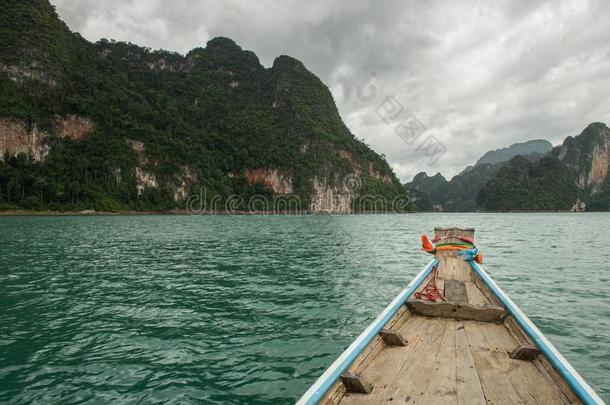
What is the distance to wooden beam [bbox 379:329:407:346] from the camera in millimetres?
4926

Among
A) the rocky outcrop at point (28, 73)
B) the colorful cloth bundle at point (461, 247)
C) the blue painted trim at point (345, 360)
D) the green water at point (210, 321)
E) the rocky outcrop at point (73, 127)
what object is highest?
the rocky outcrop at point (28, 73)

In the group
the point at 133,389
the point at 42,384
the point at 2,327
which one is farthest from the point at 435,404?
the point at 2,327

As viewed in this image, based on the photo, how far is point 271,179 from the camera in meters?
164

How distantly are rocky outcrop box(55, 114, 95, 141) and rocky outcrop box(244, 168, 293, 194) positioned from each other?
6542 centimetres

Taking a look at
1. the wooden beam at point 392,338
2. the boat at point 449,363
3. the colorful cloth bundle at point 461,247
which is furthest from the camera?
the colorful cloth bundle at point 461,247

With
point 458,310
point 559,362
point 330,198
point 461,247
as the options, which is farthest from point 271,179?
point 559,362

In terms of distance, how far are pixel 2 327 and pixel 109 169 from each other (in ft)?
410

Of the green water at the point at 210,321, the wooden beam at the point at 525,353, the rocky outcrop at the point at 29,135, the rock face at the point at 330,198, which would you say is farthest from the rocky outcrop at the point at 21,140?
the wooden beam at the point at 525,353

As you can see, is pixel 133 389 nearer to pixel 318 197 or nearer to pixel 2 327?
pixel 2 327

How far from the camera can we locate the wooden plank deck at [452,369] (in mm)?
3582

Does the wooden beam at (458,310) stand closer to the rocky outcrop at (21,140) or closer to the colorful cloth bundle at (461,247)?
the colorful cloth bundle at (461,247)

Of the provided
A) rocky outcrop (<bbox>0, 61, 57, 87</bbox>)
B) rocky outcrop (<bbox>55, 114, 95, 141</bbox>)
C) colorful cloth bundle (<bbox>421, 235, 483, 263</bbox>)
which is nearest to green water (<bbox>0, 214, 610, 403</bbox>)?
colorful cloth bundle (<bbox>421, 235, 483, 263</bbox>)

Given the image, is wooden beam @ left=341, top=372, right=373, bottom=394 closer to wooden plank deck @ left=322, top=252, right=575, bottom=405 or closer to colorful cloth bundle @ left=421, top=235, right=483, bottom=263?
wooden plank deck @ left=322, top=252, right=575, bottom=405

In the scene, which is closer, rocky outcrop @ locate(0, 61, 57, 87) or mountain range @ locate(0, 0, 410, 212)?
mountain range @ locate(0, 0, 410, 212)
